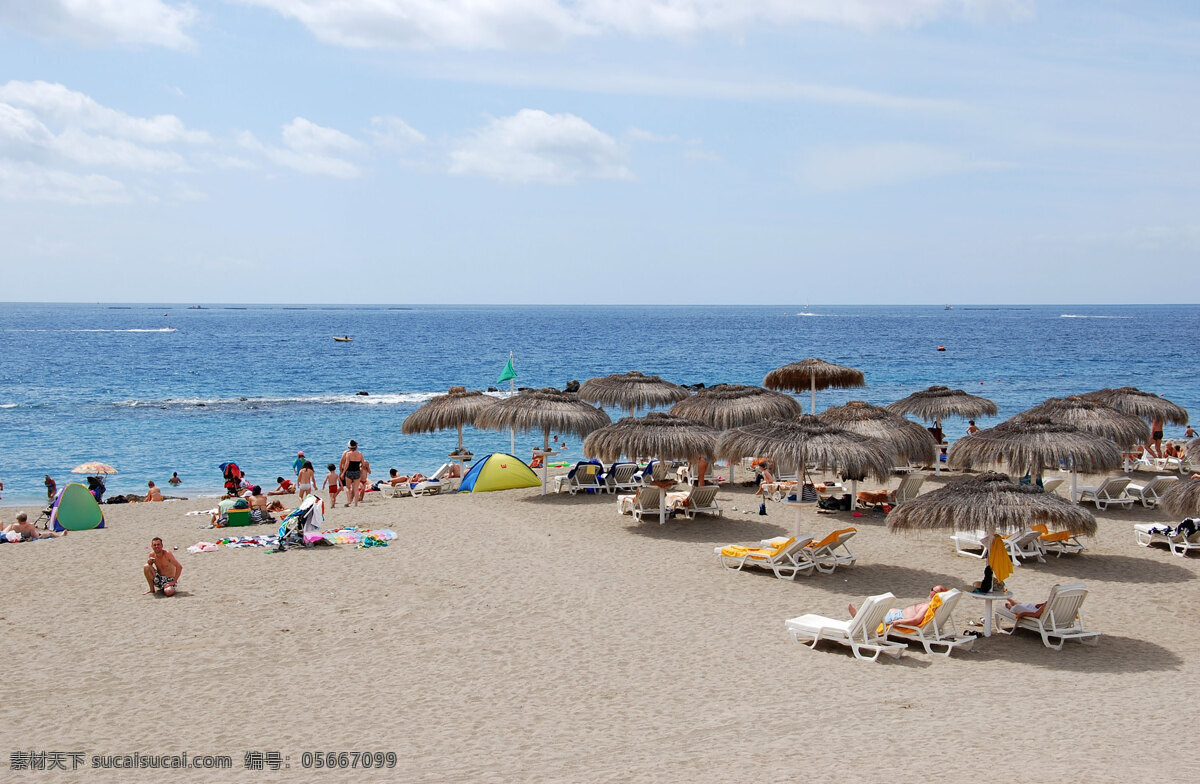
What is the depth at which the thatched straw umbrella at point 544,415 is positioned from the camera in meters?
16.3

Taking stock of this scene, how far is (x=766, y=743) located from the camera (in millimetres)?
6496

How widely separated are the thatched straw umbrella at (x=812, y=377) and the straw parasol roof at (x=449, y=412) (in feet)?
24.4

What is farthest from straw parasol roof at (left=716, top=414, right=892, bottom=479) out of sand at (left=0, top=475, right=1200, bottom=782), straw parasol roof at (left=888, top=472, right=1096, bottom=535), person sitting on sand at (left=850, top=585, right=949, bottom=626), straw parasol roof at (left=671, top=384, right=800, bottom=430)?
straw parasol roof at (left=671, top=384, right=800, bottom=430)

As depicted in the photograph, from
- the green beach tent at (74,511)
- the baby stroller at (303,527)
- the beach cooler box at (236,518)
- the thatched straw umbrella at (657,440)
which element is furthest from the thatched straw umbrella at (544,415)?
the green beach tent at (74,511)

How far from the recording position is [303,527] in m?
12.7

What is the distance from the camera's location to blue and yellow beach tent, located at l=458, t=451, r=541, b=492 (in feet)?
57.3

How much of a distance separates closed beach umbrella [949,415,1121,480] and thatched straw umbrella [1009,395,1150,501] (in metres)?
1.98

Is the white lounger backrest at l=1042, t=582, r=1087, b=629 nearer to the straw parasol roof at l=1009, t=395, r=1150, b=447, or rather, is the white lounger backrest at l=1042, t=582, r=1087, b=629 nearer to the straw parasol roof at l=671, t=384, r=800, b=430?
the straw parasol roof at l=1009, t=395, r=1150, b=447

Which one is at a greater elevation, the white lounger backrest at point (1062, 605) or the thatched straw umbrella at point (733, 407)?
the thatched straw umbrella at point (733, 407)

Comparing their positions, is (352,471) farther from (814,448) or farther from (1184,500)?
(1184,500)

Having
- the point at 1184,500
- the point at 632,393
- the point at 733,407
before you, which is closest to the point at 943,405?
the point at 733,407

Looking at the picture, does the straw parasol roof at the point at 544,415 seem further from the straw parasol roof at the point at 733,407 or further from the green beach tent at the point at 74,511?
the green beach tent at the point at 74,511

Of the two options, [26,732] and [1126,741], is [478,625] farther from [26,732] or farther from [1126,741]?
[1126,741]

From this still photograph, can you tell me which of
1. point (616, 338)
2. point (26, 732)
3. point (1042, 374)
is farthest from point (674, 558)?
point (616, 338)
